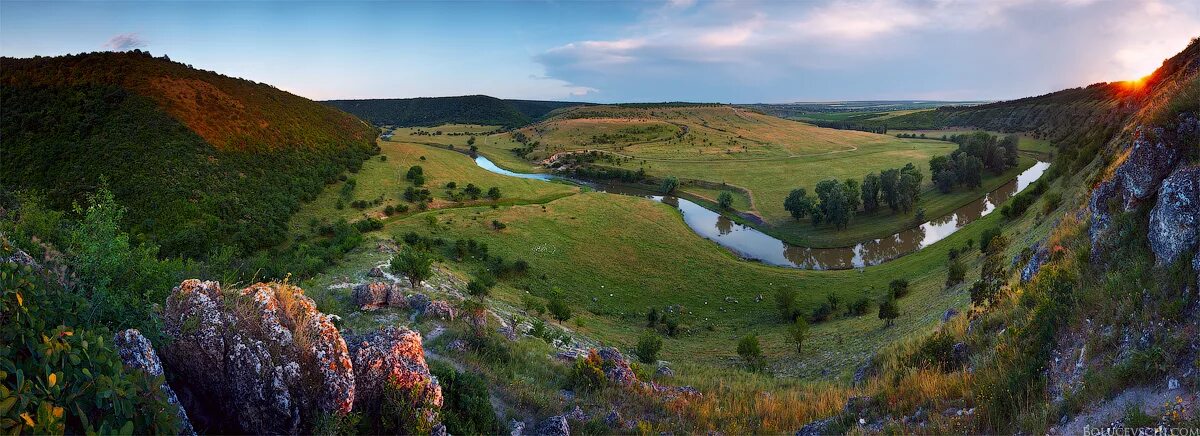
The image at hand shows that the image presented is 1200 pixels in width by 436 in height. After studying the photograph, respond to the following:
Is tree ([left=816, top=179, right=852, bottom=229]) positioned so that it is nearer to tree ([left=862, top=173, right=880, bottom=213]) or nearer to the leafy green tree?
the leafy green tree

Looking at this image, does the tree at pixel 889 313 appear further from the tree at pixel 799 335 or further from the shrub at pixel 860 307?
the shrub at pixel 860 307

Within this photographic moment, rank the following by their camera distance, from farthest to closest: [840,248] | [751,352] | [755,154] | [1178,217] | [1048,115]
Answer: [1048,115] < [755,154] < [840,248] < [751,352] < [1178,217]

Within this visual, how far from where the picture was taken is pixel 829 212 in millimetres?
61656

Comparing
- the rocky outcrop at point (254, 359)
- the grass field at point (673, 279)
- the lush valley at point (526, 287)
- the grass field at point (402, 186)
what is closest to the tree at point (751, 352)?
the lush valley at point (526, 287)

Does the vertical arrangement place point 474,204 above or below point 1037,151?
below

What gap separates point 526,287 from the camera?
134 feet

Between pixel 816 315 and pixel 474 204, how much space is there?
49824mm

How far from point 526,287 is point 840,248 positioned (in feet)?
130

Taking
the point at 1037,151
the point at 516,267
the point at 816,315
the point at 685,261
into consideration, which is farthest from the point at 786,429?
the point at 1037,151

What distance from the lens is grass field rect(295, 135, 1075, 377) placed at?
27453 millimetres

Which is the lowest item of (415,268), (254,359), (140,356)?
(415,268)

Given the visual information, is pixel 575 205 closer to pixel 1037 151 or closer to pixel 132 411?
pixel 132 411

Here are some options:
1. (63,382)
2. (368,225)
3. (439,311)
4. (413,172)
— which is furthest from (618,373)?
(413,172)

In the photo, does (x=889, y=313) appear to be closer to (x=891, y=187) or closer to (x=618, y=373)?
(x=618, y=373)
